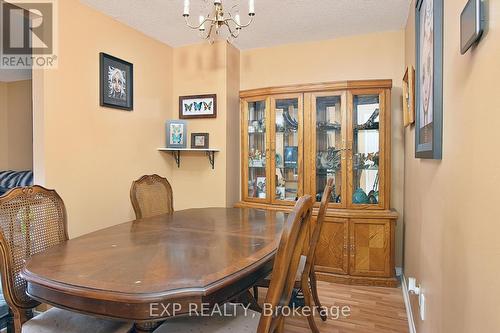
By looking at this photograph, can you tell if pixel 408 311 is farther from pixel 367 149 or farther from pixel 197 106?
pixel 197 106

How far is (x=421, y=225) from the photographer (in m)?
1.87

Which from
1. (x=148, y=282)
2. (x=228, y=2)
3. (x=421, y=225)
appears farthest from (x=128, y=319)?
(x=228, y=2)

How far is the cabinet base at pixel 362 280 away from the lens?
115 inches

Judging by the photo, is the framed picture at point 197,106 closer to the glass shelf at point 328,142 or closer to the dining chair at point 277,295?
the glass shelf at point 328,142

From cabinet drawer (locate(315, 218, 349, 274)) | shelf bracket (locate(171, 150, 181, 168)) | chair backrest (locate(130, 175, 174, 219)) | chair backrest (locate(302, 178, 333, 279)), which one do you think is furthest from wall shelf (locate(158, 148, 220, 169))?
chair backrest (locate(302, 178, 333, 279))

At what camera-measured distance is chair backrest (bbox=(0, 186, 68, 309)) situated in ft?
4.73

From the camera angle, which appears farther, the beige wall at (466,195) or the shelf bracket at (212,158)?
the shelf bracket at (212,158)

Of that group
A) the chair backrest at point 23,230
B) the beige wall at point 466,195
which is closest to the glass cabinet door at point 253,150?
the chair backrest at point 23,230

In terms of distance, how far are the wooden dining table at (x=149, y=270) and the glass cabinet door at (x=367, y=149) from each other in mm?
1496

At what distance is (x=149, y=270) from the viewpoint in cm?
124

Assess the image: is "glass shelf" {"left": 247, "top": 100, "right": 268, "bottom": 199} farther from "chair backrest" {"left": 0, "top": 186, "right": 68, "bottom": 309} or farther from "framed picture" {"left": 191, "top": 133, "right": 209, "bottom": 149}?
"chair backrest" {"left": 0, "top": 186, "right": 68, "bottom": 309}

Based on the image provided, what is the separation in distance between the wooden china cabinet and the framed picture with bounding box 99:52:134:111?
1.28 meters

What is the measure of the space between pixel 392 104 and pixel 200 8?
2.01 m

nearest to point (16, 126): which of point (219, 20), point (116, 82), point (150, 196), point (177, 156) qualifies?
point (177, 156)
